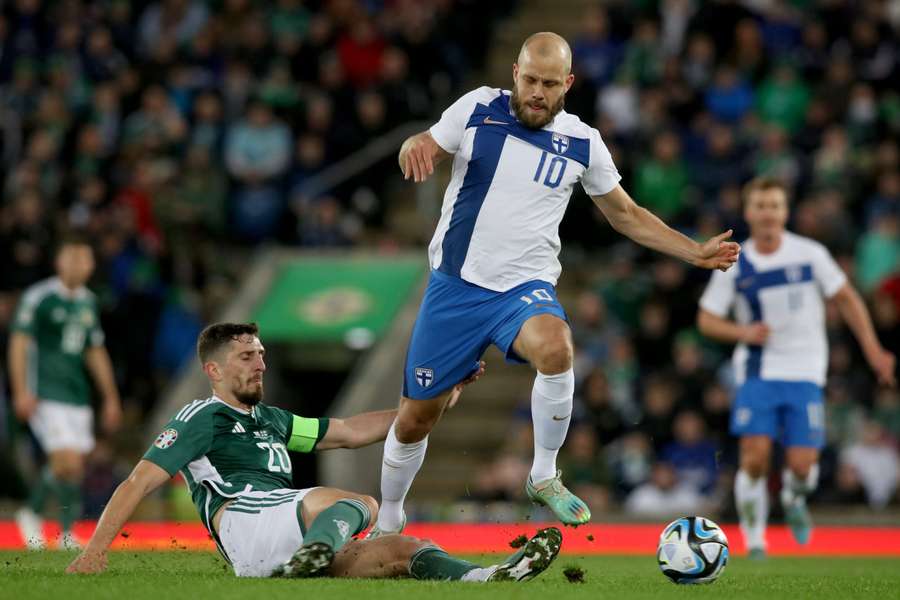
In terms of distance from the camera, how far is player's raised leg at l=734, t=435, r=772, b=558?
11.2 m

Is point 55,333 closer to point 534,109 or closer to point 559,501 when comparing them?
point 534,109

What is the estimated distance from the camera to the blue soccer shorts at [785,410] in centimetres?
1132

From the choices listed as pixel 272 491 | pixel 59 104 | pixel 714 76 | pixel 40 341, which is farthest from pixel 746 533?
pixel 59 104

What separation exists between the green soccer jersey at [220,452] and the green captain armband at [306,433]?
117 millimetres

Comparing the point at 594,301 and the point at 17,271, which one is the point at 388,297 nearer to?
the point at 594,301

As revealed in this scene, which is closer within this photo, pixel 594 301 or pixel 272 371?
pixel 594 301

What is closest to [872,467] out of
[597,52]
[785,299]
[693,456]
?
[693,456]

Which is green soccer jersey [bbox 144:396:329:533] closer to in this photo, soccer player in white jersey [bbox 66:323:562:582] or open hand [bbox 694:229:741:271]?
soccer player in white jersey [bbox 66:323:562:582]

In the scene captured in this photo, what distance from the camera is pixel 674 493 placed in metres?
14.9

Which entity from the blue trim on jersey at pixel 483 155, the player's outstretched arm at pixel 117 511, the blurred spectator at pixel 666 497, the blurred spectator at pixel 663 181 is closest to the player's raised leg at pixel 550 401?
the blue trim on jersey at pixel 483 155

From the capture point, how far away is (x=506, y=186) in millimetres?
8281

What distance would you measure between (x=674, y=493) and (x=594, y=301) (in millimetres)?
2528

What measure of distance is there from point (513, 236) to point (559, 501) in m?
1.37

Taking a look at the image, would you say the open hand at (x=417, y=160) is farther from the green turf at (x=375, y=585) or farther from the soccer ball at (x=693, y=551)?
the soccer ball at (x=693, y=551)
